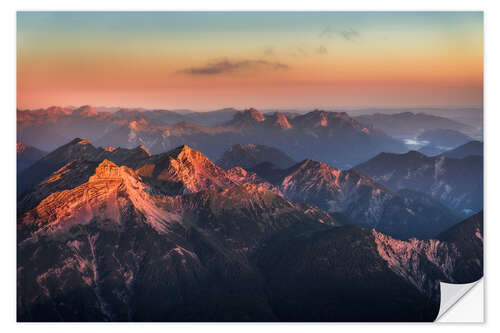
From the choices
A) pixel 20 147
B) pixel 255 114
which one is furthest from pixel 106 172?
pixel 255 114

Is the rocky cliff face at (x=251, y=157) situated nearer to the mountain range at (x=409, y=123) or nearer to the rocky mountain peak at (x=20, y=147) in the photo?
the mountain range at (x=409, y=123)

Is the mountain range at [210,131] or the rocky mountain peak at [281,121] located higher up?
the rocky mountain peak at [281,121]

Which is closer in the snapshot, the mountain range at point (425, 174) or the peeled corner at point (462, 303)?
the peeled corner at point (462, 303)

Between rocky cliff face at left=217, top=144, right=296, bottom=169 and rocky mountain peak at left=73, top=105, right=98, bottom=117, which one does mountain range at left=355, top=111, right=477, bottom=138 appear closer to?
rocky cliff face at left=217, top=144, right=296, bottom=169

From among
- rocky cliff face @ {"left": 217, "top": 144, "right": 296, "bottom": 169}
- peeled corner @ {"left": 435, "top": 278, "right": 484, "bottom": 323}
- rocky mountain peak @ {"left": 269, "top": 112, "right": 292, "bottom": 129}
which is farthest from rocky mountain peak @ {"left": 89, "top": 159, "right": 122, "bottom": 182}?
peeled corner @ {"left": 435, "top": 278, "right": 484, "bottom": 323}
